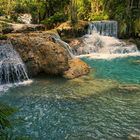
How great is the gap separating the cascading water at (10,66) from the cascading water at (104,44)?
315 inches

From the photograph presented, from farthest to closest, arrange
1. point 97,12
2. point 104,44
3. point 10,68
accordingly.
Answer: point 97,12, point 104,44, point 10,68

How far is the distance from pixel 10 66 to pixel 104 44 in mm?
10903

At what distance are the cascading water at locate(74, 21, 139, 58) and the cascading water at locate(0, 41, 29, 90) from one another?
7.99 metres

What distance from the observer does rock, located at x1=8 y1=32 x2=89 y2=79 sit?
1411cm

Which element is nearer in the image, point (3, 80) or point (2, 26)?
point (3, 80)

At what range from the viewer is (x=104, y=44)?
23.0m

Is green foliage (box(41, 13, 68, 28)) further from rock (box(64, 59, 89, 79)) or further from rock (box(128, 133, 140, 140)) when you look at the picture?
rock (box(128, 133, 140, 140))

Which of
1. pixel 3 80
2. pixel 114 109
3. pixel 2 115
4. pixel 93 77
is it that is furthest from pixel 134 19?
pixel 2 115

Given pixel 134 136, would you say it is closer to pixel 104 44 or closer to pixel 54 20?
pixel 104 44

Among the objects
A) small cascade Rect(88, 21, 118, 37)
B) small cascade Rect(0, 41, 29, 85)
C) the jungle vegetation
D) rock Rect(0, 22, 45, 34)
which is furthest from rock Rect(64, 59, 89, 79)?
small cascade Rect(88, 21, 118, 37)

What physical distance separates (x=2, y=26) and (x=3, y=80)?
610cm

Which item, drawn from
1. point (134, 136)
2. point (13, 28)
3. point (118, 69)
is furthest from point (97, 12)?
point (134, 136)

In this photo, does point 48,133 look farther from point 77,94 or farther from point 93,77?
point 93,77

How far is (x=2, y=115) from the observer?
3.09 m
